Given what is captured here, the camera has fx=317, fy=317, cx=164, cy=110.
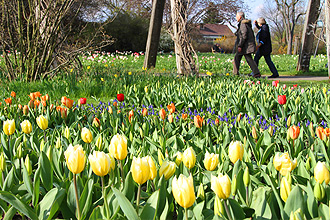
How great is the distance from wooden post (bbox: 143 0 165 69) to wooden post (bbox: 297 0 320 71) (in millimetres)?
4837

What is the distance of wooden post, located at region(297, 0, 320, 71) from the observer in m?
10.4

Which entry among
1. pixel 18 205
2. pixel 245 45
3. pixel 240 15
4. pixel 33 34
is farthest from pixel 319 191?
pixel 240 15

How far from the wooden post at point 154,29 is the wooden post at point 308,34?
484cm

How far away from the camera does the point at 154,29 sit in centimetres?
923

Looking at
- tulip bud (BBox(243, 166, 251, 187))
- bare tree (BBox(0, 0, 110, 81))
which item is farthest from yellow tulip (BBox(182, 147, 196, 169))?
bare tree (BBox(0, 0, 110, 81))

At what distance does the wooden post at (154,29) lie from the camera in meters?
9.08

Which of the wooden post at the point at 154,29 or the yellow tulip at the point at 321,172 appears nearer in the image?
the yellow tulip at the point at 321,172

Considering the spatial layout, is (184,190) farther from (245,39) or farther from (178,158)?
(245,39)

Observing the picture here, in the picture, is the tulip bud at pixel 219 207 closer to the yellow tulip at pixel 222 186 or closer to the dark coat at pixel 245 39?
the yellow tulip at pixel 222 186

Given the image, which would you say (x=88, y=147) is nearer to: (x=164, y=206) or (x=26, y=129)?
(x=26, y=129)

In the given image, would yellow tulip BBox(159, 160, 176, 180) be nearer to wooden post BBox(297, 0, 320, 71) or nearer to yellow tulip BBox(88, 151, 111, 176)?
yellow tulip BBox(88, 151, 111, 176)

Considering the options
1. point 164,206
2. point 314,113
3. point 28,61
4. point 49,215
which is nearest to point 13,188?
point 49,215

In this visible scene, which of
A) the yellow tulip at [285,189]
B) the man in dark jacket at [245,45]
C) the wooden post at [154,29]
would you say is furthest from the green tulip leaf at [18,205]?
the wooden post at [154,29]

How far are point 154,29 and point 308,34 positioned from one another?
5.45 meters
